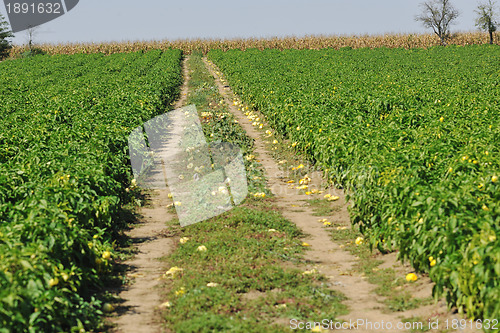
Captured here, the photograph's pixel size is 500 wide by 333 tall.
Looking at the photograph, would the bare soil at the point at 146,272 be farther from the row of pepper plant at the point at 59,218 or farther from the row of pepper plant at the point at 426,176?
the row of pepper plant at the point at 426,176

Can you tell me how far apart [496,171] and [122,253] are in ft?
16.3

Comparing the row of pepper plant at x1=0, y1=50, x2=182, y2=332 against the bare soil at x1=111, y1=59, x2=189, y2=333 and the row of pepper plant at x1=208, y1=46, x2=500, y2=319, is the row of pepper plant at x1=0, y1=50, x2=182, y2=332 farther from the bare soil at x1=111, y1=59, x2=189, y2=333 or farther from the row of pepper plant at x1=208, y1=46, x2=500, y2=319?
the row of pepper plant at x1=208, y1=46, x2=500, y2=319

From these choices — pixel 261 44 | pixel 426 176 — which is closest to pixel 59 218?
pixel 426 176

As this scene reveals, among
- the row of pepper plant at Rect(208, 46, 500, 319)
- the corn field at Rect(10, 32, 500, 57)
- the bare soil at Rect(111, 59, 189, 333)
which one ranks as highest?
the corn field at Rect(10, 32, 500, 57)

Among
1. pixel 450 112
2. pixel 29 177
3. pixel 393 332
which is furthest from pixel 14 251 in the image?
pixel 450 112

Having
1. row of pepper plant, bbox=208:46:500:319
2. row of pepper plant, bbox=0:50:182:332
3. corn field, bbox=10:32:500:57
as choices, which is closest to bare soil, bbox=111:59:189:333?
row of pepper plant, bbox=0:50:182:332

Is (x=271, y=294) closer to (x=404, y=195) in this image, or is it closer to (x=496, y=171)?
(x=404, y=195)

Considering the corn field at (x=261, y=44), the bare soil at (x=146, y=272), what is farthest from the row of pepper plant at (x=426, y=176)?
the corn field at (x=261, y=44)

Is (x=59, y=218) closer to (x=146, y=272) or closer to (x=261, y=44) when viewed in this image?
(x=146, y=272)

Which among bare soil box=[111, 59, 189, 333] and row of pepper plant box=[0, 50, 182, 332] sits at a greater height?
row of pepper plant box=[0, 50, 182, 332]

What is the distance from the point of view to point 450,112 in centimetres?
1125

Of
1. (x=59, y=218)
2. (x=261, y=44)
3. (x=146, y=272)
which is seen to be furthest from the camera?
(x=261, y=44)

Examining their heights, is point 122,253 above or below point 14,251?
below

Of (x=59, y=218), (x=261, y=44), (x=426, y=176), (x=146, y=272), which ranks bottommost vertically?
(x=146, y=272)
